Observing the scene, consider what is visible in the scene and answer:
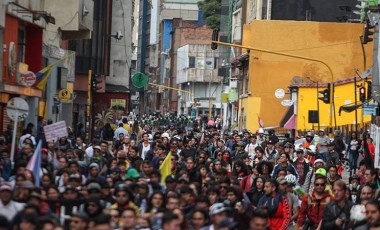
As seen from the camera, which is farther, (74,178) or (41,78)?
(41,78)

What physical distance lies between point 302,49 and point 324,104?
513 inches

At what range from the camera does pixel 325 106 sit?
61.6m

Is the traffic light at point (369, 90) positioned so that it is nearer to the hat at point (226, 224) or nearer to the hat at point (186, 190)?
the hat at point (186, 190)

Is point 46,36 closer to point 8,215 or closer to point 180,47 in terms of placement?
point 8,215

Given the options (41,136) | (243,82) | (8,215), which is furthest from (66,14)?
(243,82)

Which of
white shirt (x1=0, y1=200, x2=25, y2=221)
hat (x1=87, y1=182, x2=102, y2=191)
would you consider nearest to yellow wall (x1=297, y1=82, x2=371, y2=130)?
hat (x1=87, y1=182, x2=102, y2=191)

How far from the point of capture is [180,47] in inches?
5778

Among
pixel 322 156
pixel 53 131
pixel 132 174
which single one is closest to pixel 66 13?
pixel 322 156

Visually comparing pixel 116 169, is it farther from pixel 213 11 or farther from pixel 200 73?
pixel 200 73

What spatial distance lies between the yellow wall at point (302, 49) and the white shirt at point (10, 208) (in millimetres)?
58393

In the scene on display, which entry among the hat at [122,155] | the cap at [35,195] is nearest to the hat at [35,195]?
the cap at [35,195]

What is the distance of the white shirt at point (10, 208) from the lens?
15.1 m

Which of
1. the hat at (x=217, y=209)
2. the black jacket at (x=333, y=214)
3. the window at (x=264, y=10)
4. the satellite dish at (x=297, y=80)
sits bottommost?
the black jacket at (x=333, y=214)

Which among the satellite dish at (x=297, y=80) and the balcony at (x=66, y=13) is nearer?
the balcony at (x=66, y=13)
